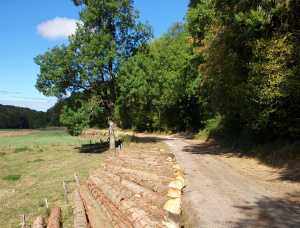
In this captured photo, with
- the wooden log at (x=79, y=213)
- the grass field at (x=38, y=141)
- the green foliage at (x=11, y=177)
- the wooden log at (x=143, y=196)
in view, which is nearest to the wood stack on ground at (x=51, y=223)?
the wooden log at (x=79, y=213)

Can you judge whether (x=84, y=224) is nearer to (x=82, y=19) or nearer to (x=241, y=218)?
(x=241, y=218)

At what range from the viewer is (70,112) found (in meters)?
A: 23.2

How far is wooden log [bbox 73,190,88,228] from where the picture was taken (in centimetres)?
704

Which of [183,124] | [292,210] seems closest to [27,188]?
[292,210]

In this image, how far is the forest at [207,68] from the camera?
11656 mm

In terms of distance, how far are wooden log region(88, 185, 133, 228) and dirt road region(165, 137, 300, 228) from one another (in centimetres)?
199

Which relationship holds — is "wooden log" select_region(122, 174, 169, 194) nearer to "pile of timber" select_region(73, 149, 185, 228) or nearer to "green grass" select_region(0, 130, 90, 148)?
"pile of timber" select_region(73, 149, 185, 228)

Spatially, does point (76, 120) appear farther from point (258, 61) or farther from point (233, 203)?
point (233, 203)

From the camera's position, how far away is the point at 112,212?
7.00 metres

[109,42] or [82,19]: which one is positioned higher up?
[82,19]

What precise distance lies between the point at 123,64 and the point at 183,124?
20416 mm

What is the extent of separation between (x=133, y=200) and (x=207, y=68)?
45.4ft

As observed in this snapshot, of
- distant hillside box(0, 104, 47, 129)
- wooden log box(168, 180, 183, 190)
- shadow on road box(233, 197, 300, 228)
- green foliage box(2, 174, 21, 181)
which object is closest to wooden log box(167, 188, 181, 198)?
wooden log box(168, 180, 183, 190)

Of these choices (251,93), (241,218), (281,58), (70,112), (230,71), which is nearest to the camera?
(241,218)
